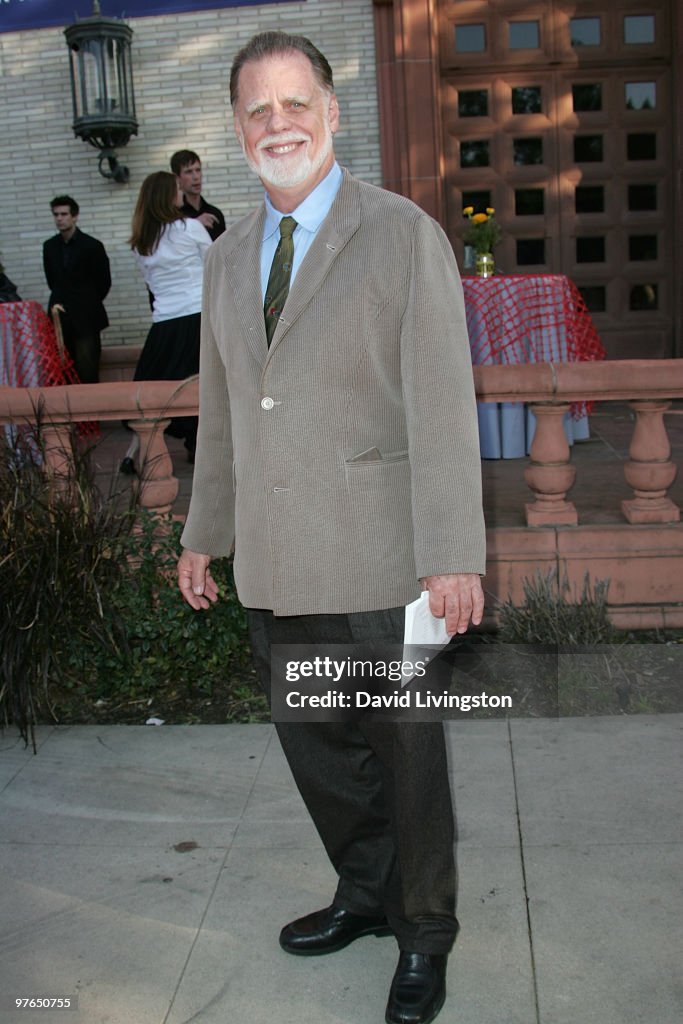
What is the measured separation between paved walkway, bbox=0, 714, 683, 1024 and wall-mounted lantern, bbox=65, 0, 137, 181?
727 centimetres

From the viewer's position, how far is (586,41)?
10547 millimetres

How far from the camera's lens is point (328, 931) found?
120 inches

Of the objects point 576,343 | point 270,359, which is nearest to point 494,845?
point 270,359

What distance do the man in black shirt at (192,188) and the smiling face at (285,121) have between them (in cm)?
506

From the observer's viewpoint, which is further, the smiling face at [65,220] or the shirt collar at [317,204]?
the smiling face at [65,220]

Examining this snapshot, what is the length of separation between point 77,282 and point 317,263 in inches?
→ 292

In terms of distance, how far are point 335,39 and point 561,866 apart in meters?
8.68

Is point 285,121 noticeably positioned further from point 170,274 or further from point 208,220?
point 208,220

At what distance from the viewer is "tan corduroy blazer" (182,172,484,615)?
252 cm

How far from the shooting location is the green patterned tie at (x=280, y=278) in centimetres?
263

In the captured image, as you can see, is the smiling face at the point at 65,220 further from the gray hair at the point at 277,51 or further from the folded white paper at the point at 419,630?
the folded white paper at the point at 419,630

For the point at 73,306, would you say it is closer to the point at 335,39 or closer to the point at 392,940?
the point at 335,39

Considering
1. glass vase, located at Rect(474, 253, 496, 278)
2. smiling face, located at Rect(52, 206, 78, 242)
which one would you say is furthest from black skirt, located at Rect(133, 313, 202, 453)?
smiling face, located at Rect(52, 206, 78, 242)

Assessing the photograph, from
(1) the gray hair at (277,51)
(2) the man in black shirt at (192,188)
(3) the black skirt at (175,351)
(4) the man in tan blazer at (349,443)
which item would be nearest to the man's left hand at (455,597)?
(4) the man in tan blazer at (349,443)
